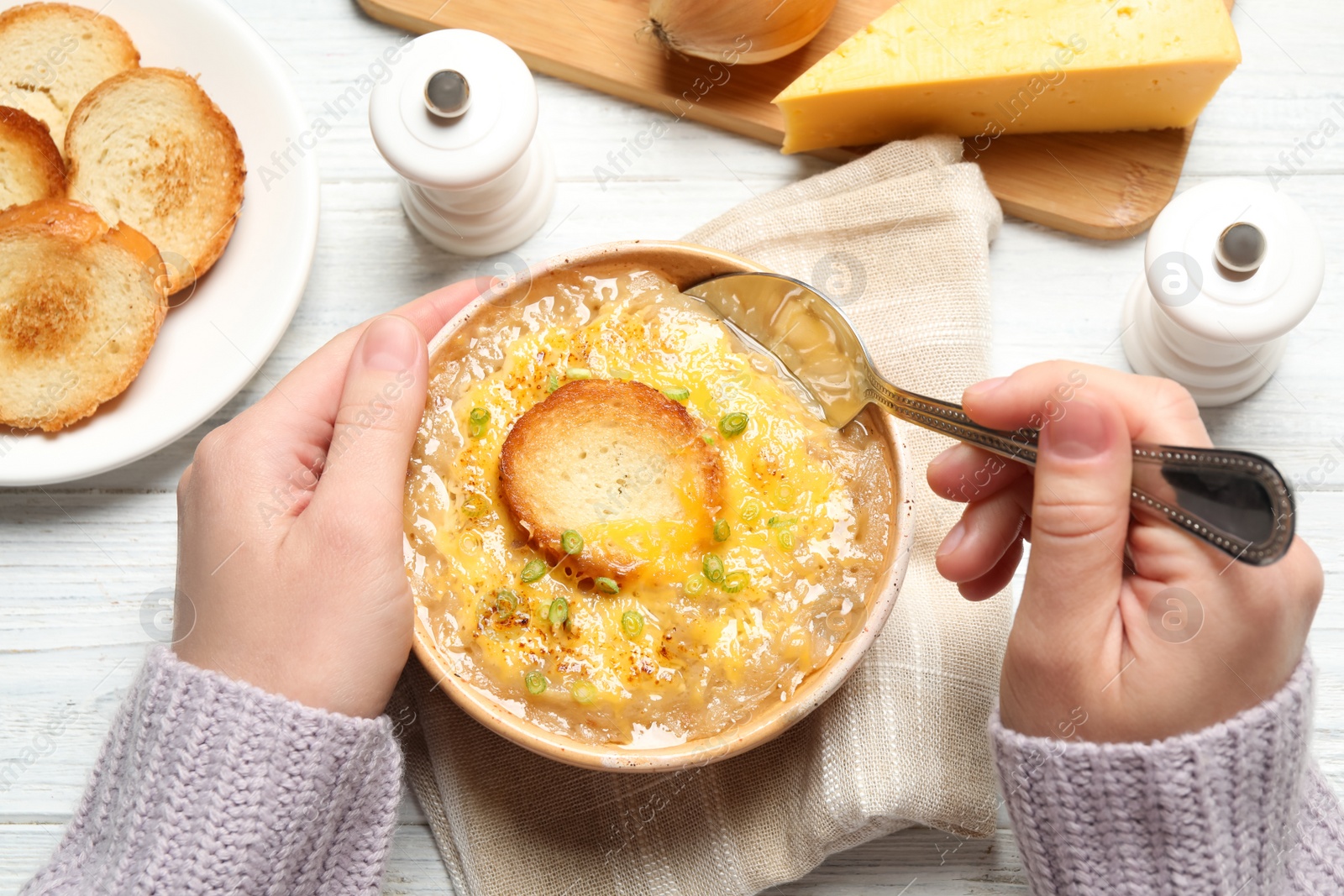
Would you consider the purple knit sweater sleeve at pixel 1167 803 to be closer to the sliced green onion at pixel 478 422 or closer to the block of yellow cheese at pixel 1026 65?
the sliced green onion at pixel 478 422

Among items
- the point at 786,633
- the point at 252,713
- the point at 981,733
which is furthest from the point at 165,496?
the point at 981,733

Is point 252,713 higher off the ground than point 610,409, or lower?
lower

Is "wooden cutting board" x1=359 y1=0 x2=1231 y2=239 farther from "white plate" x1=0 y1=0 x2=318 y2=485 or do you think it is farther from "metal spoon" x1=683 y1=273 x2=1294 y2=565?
"metal spoon" x1=683 y1=273 x2=1294 y2=565

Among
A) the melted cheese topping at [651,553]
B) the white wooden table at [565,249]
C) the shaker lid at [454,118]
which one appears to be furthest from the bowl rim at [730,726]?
the white wooden table at [565,249]

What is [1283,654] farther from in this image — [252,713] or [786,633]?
[252,713]

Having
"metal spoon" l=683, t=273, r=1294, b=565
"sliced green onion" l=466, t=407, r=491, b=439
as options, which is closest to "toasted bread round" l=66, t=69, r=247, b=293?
"sliced green onion" l=466, t=407, r=491, b=439

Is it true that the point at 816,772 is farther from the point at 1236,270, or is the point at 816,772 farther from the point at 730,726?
the point at 1236,270
